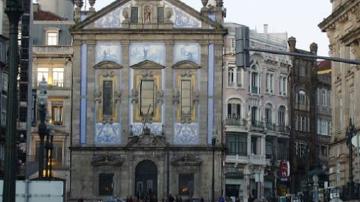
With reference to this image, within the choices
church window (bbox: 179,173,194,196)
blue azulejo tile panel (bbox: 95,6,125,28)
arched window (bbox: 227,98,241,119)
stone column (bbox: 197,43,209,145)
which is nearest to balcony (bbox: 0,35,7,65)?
blue azulejo tile panel (bbox: 95,6,125,28)

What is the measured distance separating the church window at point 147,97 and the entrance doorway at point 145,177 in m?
3.99

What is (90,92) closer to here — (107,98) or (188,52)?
(107,98)

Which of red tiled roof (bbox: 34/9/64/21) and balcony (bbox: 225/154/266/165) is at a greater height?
red tiled roof (bbox: 34/9/64/21)

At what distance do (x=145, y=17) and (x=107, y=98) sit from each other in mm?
7081

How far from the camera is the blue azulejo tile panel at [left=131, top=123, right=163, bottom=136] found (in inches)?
3236

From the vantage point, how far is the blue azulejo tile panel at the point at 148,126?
82.2 metres

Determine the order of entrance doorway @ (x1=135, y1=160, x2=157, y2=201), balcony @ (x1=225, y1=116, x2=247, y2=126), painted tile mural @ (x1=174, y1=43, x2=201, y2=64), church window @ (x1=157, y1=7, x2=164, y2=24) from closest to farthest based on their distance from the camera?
entrance doorway @ (x1=135, y1=160, x2=157, y2=201)
painted tile mural @ (x1=174, y1=43, x2=201, y2=64)
church window @ (x1=157, y1=7, x2=164, y2=24)
balcony @ (x1=225, y1=116, x2=247, y2=126)

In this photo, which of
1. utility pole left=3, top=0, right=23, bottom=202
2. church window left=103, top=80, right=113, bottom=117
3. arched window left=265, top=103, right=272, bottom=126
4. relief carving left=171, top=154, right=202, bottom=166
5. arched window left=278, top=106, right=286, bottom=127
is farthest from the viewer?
arched window left=278, top=106, right=286, bottom=127

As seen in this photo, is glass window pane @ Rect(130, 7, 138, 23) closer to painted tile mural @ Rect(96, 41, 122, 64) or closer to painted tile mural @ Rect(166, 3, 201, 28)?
painted tile mural @ Rect(96, 41, 122, 64)

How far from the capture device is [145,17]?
3295 inches

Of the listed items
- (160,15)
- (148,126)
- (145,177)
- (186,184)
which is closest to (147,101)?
(148,126)

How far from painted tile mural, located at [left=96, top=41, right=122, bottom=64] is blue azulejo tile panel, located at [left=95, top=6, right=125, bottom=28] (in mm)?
1381

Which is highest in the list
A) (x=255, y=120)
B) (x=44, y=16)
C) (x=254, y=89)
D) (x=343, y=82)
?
(x=44, y=16)

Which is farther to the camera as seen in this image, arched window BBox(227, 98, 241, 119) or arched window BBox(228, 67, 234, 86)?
arched window BBox(228, 67, 234, 86)
